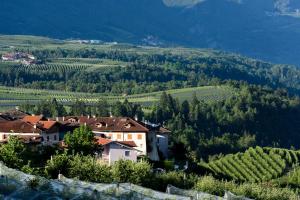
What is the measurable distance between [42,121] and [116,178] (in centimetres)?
2770

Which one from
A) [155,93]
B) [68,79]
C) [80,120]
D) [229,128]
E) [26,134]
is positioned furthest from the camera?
[68,79]

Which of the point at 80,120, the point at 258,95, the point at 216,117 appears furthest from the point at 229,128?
the point at 80,120

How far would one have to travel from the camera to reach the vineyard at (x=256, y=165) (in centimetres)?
7575

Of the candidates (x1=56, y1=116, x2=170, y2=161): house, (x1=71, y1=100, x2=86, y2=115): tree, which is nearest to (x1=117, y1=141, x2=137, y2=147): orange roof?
(x1=56, y1=116, x2=170, y2=161): house

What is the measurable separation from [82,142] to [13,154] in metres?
11.8

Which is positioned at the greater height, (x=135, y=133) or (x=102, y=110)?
(x=102, y=110)

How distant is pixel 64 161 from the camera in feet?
136

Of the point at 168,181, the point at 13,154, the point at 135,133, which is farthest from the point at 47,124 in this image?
the point at 13,154

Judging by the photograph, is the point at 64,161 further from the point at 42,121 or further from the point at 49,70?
the point at 49,70

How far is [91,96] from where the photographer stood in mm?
156375

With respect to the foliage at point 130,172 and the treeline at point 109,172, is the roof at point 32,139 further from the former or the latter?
the foliage at point 130,172

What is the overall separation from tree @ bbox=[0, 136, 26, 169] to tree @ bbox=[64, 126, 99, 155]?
921 cm

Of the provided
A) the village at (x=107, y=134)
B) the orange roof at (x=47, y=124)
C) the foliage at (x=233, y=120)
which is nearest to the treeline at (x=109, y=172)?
the village at (x=107, y=134)

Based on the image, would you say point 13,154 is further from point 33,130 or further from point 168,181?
point 33,130
